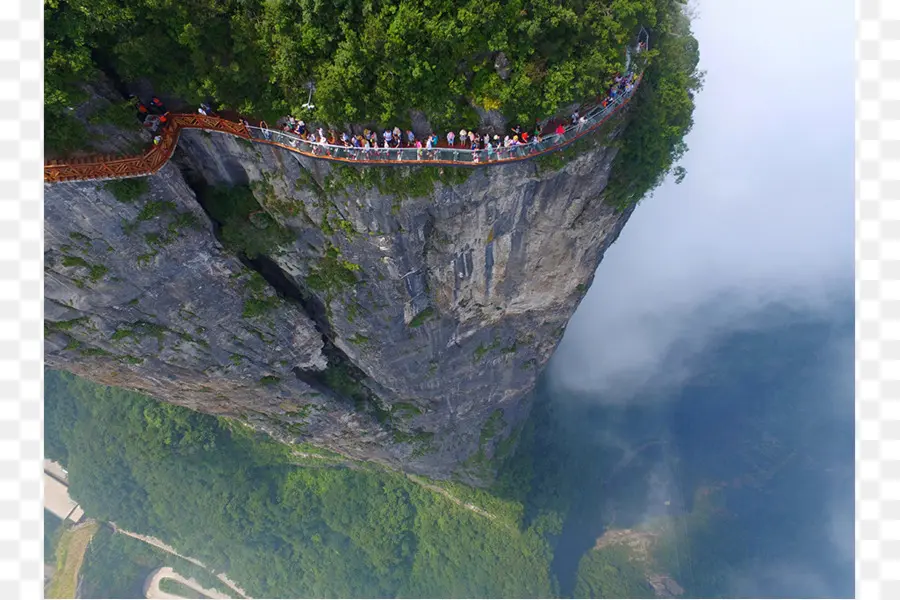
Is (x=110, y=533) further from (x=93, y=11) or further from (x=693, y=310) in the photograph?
(x=693, y=310)

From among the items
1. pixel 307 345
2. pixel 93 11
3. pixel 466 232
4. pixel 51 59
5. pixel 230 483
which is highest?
pixel 93 11

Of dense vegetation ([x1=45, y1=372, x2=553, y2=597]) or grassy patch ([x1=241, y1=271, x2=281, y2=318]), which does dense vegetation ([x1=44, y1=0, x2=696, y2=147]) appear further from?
dense vegetation ([x1=45, y1=372, x2=553, y2=597])

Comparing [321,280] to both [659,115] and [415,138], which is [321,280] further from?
[659,115]

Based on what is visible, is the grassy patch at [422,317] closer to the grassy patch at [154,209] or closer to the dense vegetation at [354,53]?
the dense vegetation at [354,53]

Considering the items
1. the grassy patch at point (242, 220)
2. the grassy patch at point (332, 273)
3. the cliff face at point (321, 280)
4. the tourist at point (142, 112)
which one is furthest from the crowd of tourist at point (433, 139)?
the grassy patch at point (332, 273)

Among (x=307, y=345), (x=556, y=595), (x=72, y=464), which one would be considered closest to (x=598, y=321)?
(x=556, y=595)
